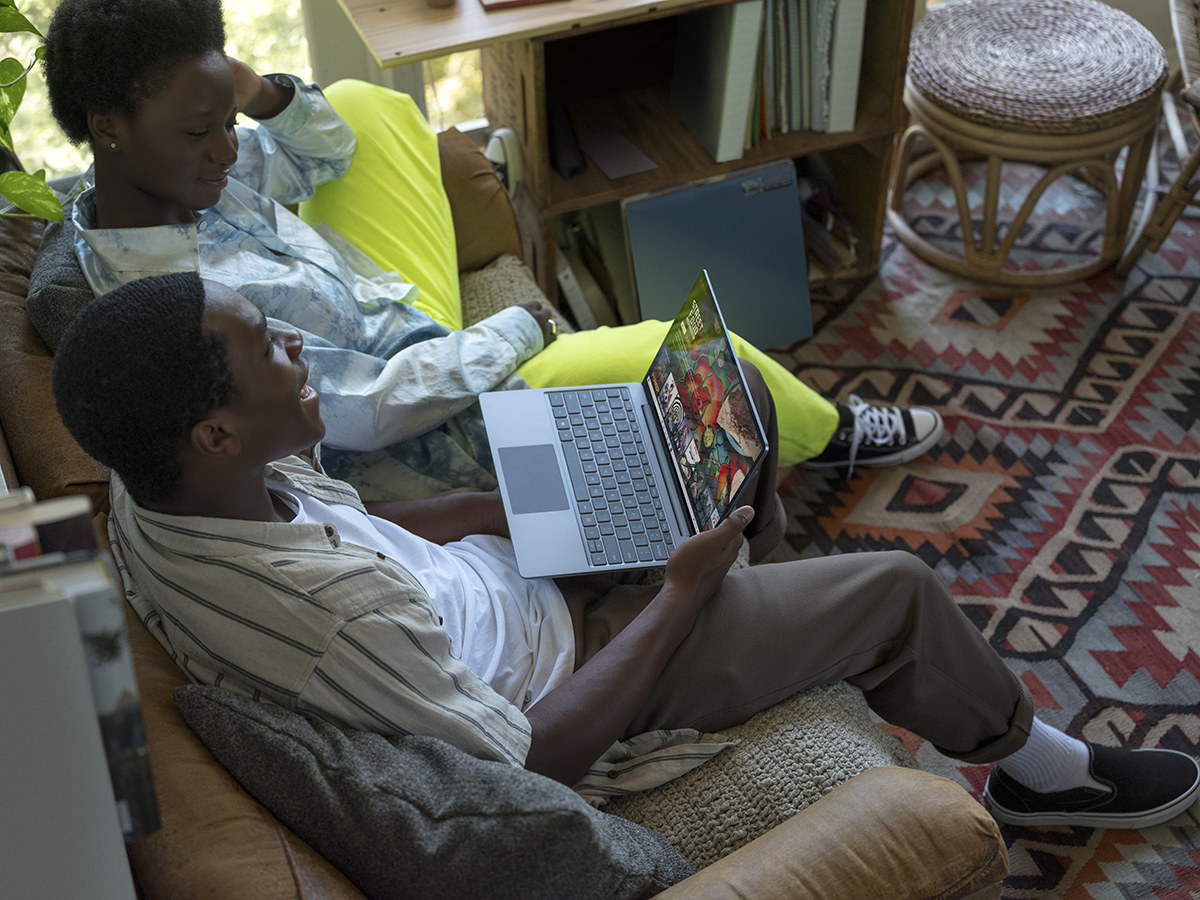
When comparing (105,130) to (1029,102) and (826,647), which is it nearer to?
(826,647)

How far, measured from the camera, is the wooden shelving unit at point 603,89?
6.33ft

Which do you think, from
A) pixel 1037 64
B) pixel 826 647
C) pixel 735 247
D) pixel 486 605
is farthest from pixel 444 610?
pixel 1037 64

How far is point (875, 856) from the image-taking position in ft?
3.30

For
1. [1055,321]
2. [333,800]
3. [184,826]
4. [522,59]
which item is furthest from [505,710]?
[1055,321]

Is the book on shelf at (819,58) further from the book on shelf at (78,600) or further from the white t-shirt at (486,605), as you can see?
the book on shelf at (78,600)

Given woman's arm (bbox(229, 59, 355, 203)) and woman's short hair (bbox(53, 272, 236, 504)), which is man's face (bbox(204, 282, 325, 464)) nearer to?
woman's short hair (bbox(53, 272, 236, 504))

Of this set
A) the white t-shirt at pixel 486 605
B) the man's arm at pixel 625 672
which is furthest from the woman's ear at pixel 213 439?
the man's arm at pixel 625 672

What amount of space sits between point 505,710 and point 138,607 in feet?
1.29

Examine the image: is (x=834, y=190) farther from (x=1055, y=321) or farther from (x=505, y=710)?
(x=505, y=710)

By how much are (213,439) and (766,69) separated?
63.9 inches

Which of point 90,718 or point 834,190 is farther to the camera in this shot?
point 834,190

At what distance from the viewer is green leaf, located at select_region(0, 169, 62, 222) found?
1118 mm

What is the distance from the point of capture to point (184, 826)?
2.94 ft

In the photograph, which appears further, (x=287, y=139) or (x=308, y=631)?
(x=287, y=139)
